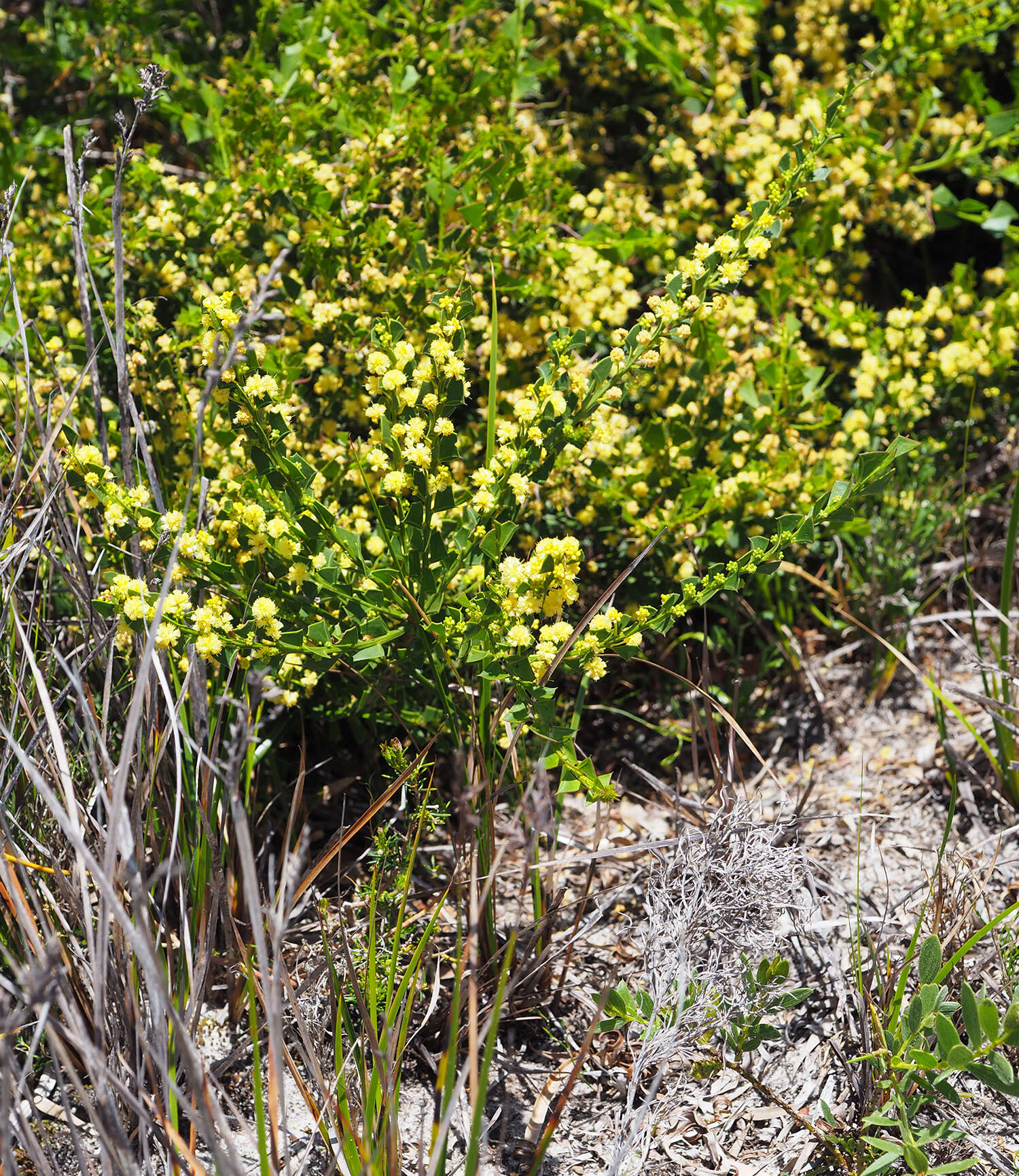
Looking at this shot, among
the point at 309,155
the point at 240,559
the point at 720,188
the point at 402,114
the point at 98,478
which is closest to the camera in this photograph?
the point at 98,478

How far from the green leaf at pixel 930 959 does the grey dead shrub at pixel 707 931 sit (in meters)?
→ 0.17

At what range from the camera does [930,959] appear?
1271mm

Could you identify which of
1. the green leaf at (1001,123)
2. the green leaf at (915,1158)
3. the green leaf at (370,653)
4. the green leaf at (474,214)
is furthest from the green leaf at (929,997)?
the green leaf at (1001,123)

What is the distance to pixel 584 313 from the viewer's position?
1.90 m

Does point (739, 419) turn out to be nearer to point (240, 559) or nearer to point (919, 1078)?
point (240, 559)

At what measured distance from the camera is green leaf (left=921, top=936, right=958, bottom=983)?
4.15ft

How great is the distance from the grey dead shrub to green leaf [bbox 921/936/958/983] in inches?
6.7

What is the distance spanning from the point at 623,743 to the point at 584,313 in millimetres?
837

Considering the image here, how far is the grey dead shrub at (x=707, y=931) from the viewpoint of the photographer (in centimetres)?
130

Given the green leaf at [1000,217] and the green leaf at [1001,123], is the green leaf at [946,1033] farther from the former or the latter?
the green leaf at [1001,123]

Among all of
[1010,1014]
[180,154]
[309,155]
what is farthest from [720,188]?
[1010,1014]

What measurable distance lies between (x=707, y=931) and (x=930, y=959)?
0.91 ft

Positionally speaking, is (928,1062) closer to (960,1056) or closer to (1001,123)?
(960,1056)

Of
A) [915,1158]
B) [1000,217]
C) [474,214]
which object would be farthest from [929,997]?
[1000,217]
